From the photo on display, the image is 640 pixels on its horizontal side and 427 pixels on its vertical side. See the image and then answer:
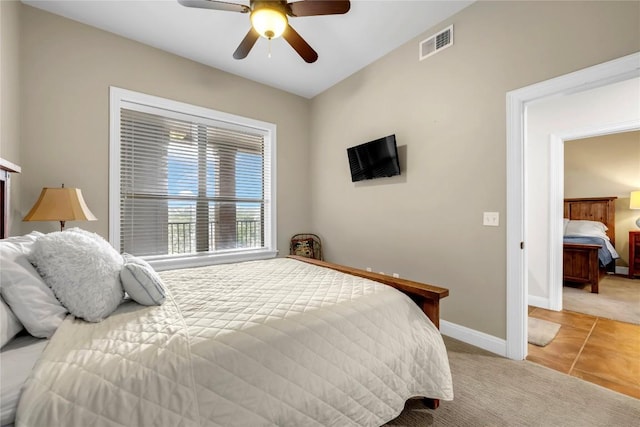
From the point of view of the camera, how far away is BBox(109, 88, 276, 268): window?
2.86m

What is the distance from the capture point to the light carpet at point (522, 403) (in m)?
1.50

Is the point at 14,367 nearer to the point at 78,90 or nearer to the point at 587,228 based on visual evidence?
the point at 78,90

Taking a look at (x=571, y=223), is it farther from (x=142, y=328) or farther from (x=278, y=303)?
(x=142, y=328)

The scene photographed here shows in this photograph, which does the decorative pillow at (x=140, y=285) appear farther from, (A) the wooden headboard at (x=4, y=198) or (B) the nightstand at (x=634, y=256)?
(B) the nightstand at (x=634, y=256)

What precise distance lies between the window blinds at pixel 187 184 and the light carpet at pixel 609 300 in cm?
414

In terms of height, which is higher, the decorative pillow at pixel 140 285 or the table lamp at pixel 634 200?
the table lamp at pixel 634 200

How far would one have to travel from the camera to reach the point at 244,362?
972 millimetres

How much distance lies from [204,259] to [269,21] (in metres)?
2.58

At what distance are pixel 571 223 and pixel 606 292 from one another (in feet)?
5.22

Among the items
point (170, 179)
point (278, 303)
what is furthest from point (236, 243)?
point (278, 303)

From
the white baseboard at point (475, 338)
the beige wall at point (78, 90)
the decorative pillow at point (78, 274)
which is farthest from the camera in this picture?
the beige wall at point (78, 90)

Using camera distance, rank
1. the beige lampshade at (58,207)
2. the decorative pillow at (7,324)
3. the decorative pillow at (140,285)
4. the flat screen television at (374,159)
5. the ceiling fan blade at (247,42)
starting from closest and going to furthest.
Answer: the decorative pillow at (7,324)
the decorative pillow at (140,285)
the beige lampshade at (58,207)
the ceiling fan blade at (247,42)
the flat screen television at (374,159)

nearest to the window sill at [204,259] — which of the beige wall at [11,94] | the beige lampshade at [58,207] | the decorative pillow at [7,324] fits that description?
the beige lampshade at [58,207]

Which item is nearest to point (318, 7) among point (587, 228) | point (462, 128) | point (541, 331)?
point (462, 128)
